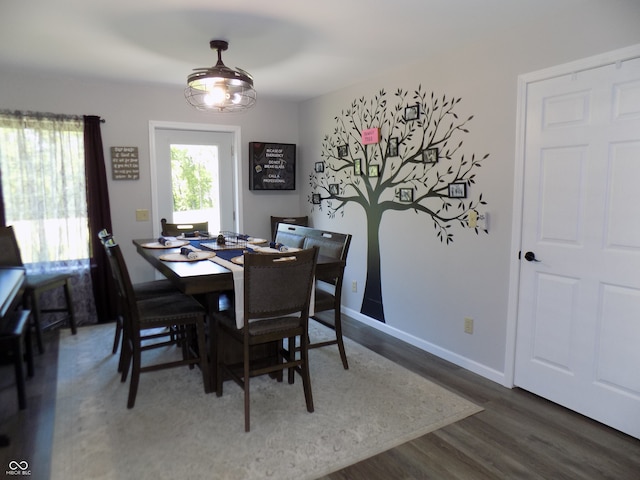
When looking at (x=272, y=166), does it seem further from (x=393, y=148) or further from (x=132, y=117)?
(x=393, y=148)

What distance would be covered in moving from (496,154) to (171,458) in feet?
8.47

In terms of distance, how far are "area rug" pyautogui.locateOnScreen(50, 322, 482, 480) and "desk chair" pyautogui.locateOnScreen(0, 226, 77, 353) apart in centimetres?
51

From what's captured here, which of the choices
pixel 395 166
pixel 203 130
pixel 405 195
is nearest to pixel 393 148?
pixel 395 166

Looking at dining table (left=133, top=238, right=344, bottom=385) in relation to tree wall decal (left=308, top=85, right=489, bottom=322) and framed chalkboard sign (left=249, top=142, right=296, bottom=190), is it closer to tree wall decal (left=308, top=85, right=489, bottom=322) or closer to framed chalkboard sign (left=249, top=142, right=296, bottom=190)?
tree wall decal (left=308, top=85, right=489, bottom=322)

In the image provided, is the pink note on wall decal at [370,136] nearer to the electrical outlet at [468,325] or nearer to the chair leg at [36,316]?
the electrical outlet at [468,325]

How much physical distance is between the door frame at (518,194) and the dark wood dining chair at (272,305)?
133 cm

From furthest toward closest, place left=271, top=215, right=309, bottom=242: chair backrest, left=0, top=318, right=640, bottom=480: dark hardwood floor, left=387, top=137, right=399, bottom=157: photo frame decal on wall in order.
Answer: left=271, top=215, right=309, bottom=242: chair backrest, left=387, top=137, right=399, bottom=157: photo frame decal on wall, left=0, top=318, right=640, bottom=480: dark hardwood floor

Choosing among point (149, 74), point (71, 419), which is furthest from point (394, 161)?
point (71, 419)

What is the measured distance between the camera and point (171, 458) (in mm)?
2045

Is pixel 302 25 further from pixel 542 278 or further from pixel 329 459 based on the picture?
pixel 329 459

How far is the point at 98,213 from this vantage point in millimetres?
4012

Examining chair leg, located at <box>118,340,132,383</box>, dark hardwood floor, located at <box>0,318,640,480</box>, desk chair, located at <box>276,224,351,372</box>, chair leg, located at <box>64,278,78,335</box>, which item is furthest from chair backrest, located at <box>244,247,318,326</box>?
chair leg, located at <box>64,278,78,335</box>

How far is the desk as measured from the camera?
2127 millimetres

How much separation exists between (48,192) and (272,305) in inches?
111
